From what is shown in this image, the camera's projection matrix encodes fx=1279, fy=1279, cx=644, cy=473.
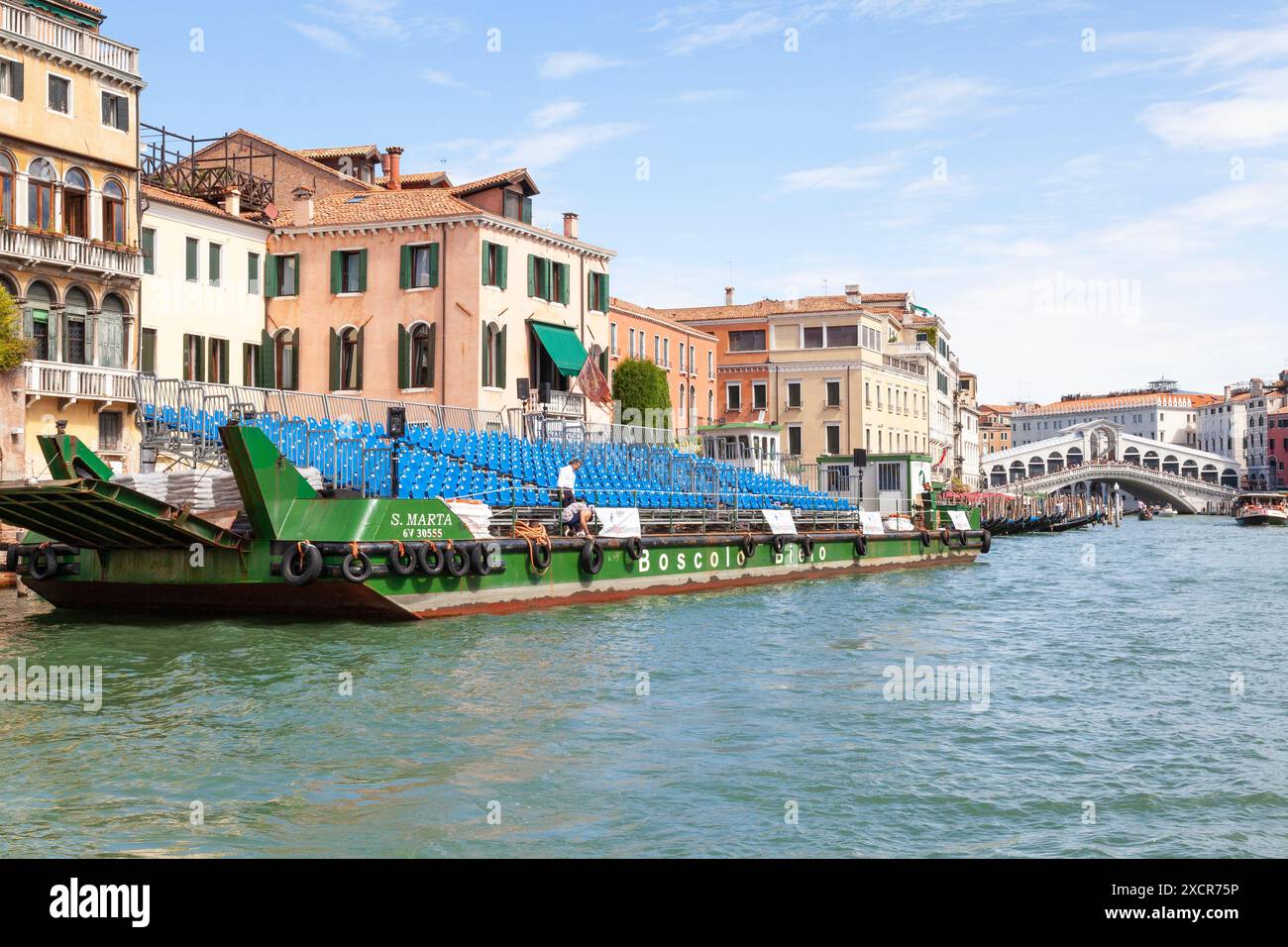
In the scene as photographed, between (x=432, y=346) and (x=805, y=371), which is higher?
(x=805, y=371)

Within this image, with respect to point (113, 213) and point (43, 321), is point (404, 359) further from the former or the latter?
point (43, 321)

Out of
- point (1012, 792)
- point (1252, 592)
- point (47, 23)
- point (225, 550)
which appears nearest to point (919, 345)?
point (1252, 592)

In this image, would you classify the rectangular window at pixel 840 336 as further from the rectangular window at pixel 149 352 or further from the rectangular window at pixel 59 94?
the rectangular window at pixel 59 94

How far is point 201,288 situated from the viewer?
3656cm

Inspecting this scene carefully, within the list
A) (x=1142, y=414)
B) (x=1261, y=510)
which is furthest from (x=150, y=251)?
(x=1142, y=414)

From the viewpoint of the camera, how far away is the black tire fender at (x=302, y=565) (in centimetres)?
1841

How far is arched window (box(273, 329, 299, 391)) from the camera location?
39531 millimetres

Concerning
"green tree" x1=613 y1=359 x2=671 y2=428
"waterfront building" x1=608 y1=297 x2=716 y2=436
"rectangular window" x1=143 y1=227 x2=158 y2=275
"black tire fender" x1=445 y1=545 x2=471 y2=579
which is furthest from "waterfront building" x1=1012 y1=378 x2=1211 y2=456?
"black tire fender" x1=445 y1=545 x2=471 y2=579

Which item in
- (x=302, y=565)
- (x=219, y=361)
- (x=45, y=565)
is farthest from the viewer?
(x=219, y=361)

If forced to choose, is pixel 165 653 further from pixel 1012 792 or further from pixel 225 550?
pixel 1012 792

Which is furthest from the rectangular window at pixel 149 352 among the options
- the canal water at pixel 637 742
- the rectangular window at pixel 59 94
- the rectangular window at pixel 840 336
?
the rectangular window at pixel 840 336

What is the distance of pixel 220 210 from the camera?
37.8m

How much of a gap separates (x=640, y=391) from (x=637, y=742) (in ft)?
130
